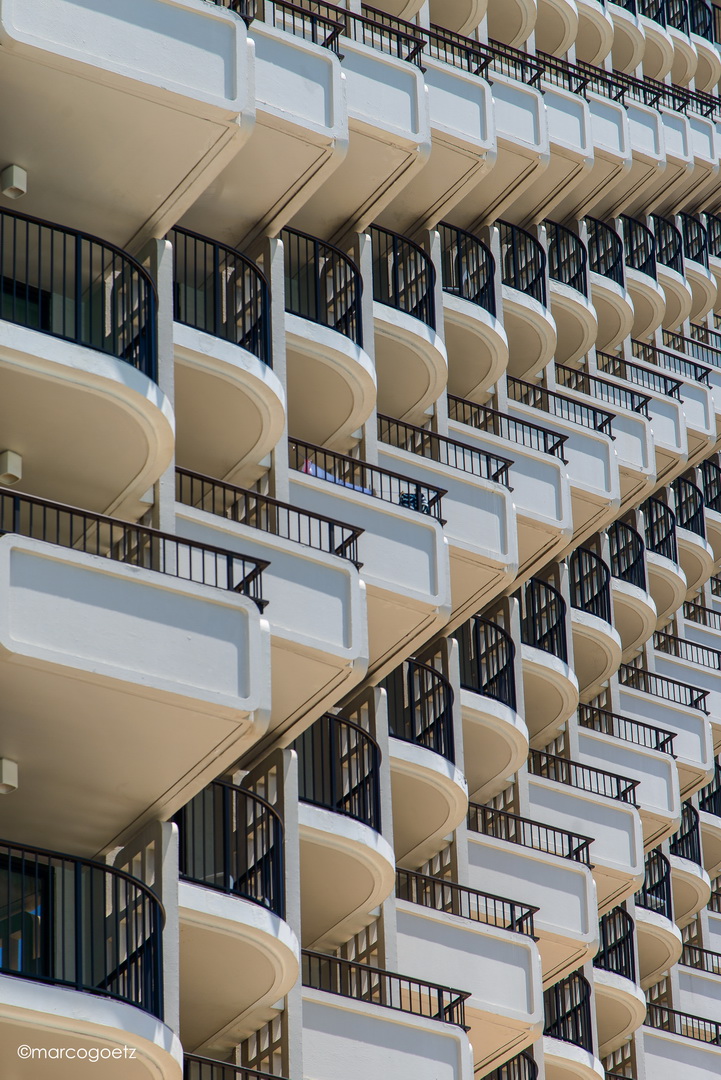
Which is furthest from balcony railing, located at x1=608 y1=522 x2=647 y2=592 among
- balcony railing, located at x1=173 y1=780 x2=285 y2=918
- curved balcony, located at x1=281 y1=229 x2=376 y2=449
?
balcony railing, located at x1=173 y1=780 x2=285 y2=918

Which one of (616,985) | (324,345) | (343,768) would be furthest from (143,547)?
(616,985)

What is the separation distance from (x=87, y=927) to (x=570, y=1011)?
548 inches

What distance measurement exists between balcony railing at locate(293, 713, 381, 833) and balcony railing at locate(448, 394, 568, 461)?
25.1ft

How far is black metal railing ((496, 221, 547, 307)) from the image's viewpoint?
3831 centimetres

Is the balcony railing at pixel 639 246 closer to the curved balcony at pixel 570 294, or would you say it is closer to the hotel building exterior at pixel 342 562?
the hotel building exterior at pixel 342 562

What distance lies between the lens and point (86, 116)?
23.2 m

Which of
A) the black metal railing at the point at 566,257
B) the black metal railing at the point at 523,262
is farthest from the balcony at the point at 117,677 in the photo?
the black metal railing at the point at 566,257

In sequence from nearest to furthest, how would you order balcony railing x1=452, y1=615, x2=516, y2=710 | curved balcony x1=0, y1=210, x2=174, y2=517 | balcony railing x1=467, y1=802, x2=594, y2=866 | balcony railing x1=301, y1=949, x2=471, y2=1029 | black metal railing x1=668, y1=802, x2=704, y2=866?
curved balcony x1=0, y1=210, x2=174, y2=517
balcony railing x1=301, y1=949, x2=471, y2=1029
balcony railing x1=467, y1=802, x2=594, y2=866
balcony railing x1=452, y1=615, x2=516, y2=710
black metal railing x1=668, y1=802, x2=704, y2=866

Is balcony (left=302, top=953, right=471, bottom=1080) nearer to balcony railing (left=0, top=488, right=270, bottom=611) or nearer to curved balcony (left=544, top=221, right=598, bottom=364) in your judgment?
balcony railing (left=0, top=488, right=270, bottom=611)

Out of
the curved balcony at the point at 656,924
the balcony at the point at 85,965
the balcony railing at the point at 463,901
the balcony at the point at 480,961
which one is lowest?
the balcony at the point at 85,965

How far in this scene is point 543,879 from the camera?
1323 inches

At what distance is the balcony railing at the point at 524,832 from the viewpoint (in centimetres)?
3400

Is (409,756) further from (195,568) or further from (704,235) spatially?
(704,235)

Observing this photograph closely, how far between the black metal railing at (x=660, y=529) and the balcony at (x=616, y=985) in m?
9.32
